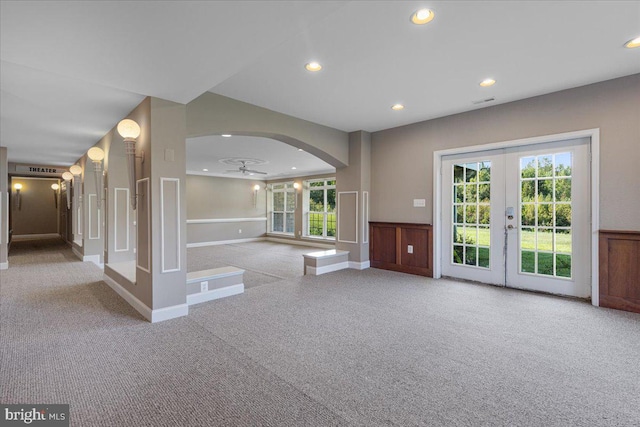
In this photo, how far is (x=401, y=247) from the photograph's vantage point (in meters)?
5.24

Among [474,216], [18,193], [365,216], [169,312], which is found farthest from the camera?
[18,193]

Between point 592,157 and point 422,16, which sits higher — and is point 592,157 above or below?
below

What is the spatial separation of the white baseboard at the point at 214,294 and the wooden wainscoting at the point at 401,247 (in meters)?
2.67

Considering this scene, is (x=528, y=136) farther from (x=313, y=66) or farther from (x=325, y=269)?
(x=325, y=269)

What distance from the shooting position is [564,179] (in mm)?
3811

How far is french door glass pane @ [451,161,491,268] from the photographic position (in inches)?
176

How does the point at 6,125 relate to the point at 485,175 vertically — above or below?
above

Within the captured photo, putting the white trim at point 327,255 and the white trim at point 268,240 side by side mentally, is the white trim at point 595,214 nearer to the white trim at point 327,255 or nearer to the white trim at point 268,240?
the white trim at point 327,255

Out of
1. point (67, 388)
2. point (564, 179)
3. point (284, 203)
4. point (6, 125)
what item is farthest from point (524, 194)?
point (284, 203)

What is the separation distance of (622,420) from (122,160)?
6.47m

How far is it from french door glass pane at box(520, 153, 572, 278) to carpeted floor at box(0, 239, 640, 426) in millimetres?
473

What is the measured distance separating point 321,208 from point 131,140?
7129 millimetres

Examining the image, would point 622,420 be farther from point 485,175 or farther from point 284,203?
point 284,203

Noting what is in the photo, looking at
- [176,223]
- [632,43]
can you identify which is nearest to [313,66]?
[176,223]
